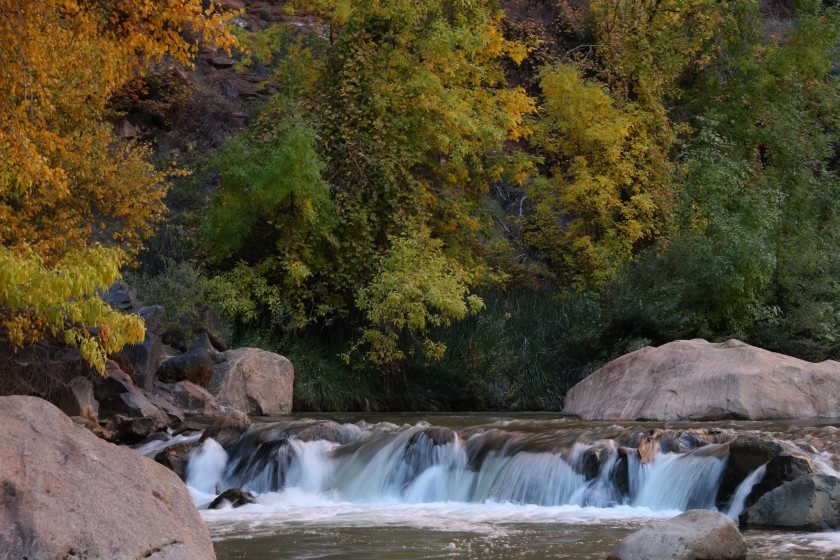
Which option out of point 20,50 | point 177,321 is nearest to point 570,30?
point 177,321

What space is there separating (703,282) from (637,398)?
410 centimetres

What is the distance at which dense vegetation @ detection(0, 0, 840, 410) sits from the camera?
19.4 meters

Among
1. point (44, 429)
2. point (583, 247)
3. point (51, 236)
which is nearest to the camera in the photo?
point (44, 429)

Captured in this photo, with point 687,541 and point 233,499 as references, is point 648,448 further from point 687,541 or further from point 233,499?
point 233,499

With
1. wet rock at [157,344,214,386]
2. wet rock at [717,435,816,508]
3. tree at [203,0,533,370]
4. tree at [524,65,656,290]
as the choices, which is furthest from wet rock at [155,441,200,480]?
tree at [524,65,656,290]

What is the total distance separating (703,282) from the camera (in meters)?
19.6

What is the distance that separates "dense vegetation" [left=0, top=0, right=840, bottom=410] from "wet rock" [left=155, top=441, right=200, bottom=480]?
404 centimetres

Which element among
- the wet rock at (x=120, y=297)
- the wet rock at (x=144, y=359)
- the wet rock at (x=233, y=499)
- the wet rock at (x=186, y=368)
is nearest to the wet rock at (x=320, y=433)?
the wet rock at (x=233, y=499)

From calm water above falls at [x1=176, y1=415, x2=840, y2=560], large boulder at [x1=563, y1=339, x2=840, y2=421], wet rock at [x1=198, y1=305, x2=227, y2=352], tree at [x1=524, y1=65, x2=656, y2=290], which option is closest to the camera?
calm water above falls at [x1=176, y1=415, x2=840, y2=560]

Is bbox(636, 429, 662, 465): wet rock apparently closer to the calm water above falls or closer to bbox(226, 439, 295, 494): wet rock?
the calm water above falls

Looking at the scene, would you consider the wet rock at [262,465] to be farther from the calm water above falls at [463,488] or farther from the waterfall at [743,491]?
the waterfall at [743,491]

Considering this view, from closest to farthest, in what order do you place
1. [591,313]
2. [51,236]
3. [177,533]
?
[177,533] → [51,236] → [591,313]

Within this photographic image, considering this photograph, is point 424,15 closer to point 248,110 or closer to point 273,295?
point 273,295

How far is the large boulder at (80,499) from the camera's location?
6.76 metres
